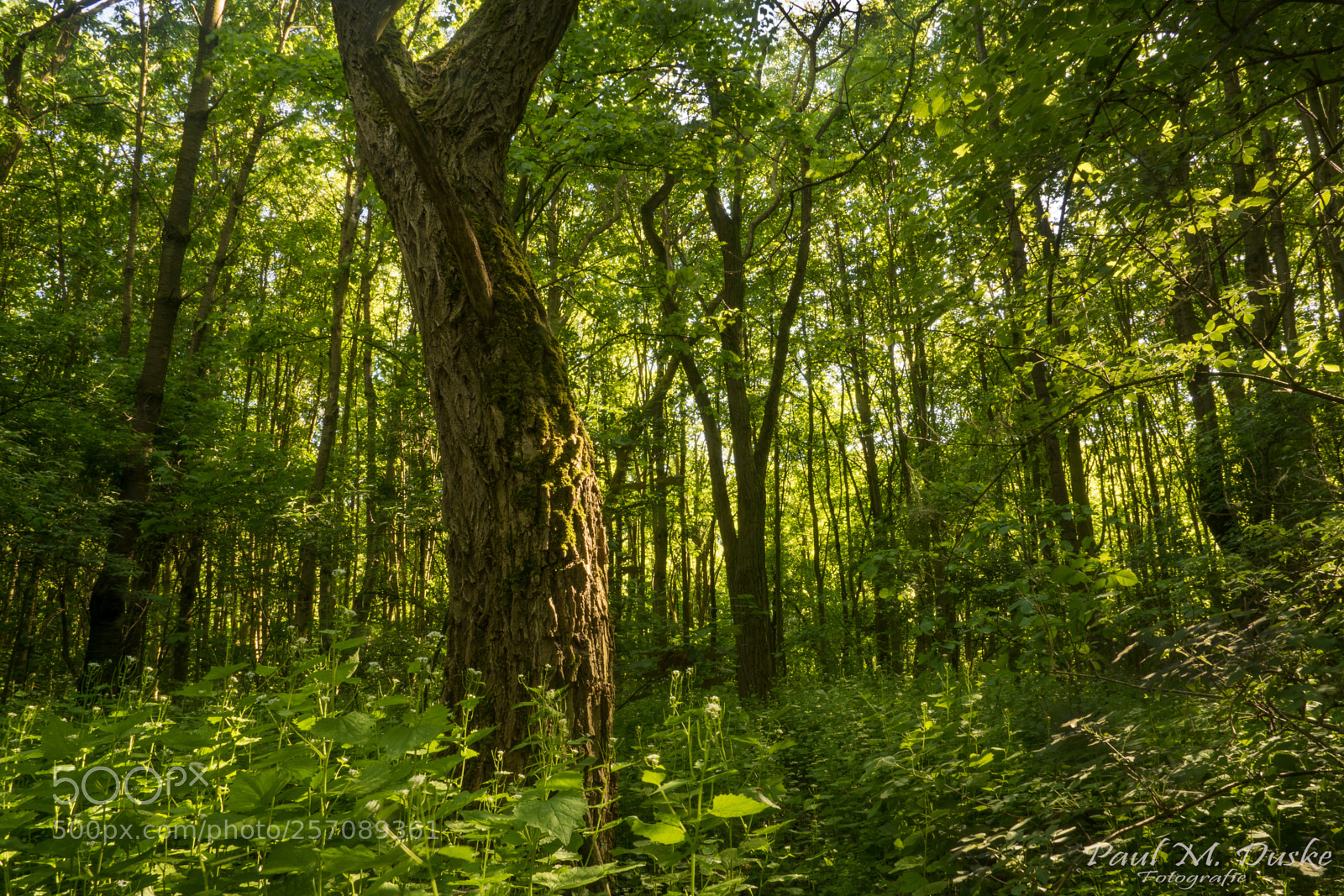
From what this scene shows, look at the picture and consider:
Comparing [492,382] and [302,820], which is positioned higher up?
[492,382]

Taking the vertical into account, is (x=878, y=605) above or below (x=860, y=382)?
below

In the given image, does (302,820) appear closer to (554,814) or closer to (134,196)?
(554,814)

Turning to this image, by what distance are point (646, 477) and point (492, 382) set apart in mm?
9658

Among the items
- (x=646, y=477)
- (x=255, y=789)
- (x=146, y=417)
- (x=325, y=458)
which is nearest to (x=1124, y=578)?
(x=255, y=789)

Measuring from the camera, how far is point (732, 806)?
1.58 m

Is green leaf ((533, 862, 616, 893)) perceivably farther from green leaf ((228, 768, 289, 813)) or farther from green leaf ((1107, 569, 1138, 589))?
green leaf ((1107, 569, 1138, 589))

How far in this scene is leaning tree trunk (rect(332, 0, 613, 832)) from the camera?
256 centimetres

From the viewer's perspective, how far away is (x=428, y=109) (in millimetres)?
3176

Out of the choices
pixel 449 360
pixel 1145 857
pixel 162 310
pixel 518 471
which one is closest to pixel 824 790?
pixel 1145 857

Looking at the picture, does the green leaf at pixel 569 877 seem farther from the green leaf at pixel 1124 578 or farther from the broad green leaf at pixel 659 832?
the green leaf at pixel 1124 578

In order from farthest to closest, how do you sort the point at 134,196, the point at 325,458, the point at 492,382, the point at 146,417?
the point at 325,458 < the point at 134,196 < the point at 146,417 < the point at 492,382

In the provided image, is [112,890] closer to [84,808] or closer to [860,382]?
[84,808]

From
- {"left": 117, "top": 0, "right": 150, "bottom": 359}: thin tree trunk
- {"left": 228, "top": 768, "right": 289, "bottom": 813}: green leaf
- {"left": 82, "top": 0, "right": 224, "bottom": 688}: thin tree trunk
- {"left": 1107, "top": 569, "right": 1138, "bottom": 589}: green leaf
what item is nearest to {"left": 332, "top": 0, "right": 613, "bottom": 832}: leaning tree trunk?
{"left": 228, "top": 768, "right": 289, "bottom": 813}: green leaf

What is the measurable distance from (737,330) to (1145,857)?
7049 millimetres
